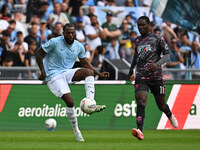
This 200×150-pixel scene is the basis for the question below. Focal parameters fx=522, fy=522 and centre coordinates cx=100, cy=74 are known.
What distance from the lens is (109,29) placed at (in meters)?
19.3

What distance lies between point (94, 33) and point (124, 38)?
1.36 m

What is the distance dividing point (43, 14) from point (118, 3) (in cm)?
367

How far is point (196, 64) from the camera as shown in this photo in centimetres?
1878

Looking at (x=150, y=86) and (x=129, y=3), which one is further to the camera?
(x=129, y=3)

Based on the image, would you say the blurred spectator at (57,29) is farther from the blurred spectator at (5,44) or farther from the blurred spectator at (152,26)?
the blurred spectator at (152,26)

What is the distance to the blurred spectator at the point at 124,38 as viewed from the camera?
1906 cm

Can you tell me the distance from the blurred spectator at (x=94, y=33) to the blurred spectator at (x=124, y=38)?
31.2 inches

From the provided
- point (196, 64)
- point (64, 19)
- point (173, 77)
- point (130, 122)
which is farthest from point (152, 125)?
point (64, 19)

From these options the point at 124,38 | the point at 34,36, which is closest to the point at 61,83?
the point at 34,36

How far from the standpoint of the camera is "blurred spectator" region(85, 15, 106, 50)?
18750 mm

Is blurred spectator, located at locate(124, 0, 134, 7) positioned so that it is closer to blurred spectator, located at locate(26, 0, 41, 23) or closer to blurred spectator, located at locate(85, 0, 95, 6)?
blurred spectator, located at locate(85, 0, 95, 6)

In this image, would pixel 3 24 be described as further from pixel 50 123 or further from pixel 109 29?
pixel 50 123

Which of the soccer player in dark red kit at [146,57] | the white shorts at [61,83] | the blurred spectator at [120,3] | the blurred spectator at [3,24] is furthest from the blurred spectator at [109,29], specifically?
the white shorts at [61,83]

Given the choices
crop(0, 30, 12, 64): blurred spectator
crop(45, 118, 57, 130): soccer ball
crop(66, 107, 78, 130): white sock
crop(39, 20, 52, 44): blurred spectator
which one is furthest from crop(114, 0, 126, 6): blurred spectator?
crop(66, 107, 78, 130): white sock
